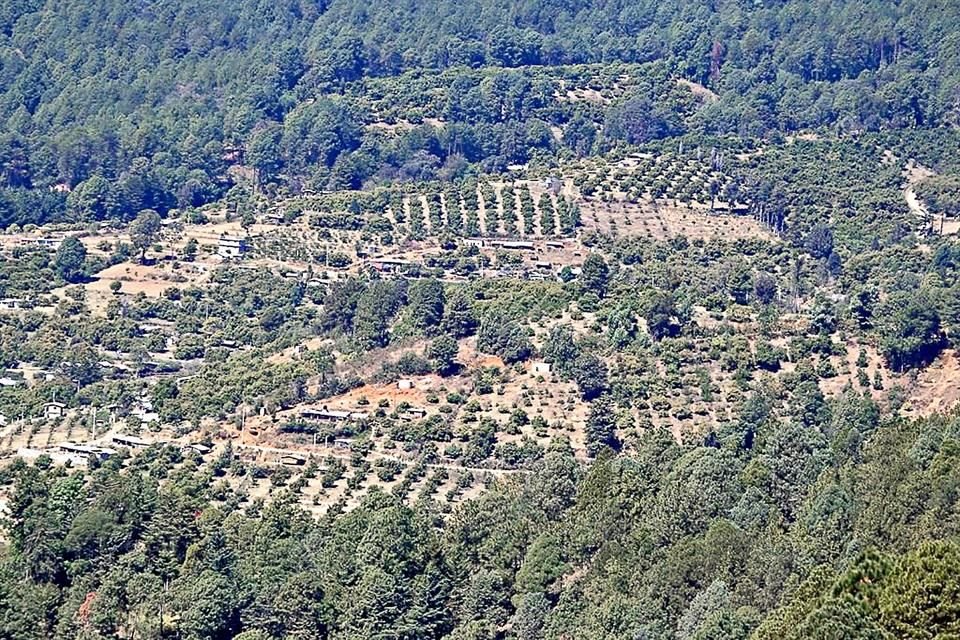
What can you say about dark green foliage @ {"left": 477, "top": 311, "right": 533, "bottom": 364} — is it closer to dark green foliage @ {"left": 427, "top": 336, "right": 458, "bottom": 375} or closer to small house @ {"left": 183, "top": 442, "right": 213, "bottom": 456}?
dark green foliage @ {"left": 427, "top": 336, "right": 458, "bottom": 375}

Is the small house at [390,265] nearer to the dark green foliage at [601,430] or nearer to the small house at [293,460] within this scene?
the dark green foliage at [601,430]

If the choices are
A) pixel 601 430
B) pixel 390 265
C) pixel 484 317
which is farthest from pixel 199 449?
pixel 390 265

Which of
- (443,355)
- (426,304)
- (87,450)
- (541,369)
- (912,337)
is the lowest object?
(87,450)

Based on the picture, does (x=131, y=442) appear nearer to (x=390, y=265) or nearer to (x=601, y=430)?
(x=601, y=430)

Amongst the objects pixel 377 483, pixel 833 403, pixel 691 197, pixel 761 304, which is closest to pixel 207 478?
pixel 377 483

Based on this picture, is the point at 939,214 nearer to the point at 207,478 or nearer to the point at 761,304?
the point at 761,304

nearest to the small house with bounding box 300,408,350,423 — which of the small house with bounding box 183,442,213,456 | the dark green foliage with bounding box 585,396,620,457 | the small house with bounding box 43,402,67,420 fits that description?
the small house with bounding box 183,442,213,456
